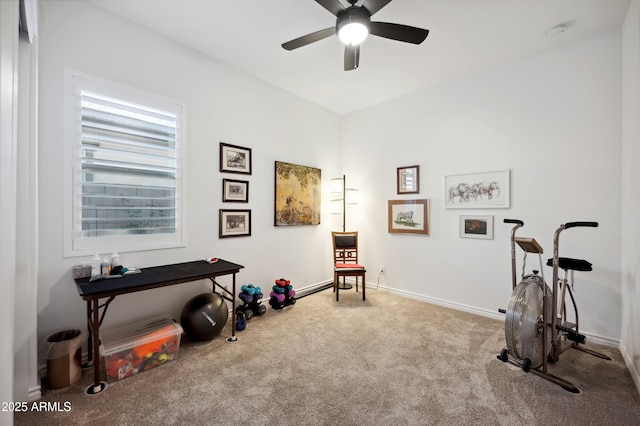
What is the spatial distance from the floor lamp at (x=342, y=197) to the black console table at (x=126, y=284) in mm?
2234

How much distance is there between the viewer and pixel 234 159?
11.1 ft

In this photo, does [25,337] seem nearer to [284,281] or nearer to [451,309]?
[284,281]

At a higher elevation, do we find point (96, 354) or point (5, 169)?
point (5, 169)

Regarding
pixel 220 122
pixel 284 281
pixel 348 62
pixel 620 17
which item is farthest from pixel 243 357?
pixel 620 17

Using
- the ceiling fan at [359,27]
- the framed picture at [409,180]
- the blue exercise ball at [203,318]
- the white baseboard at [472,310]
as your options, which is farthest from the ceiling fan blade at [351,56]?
the white baseboard at [472,310]

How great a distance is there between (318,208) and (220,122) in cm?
198

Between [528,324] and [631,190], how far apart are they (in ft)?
4.68

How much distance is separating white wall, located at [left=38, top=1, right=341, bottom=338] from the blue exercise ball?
1.19ft

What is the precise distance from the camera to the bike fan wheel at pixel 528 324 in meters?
2.12

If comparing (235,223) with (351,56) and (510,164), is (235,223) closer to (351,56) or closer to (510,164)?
(351,56)

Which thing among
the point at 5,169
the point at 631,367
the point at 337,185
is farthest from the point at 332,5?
the point at 631,367

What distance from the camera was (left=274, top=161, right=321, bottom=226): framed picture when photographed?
12.9 feet

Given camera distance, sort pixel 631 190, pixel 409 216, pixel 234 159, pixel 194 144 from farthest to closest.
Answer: pixel 409 216
pixel 234 159
pixel 194 144
pixel 631 190

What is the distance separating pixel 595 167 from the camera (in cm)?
269
